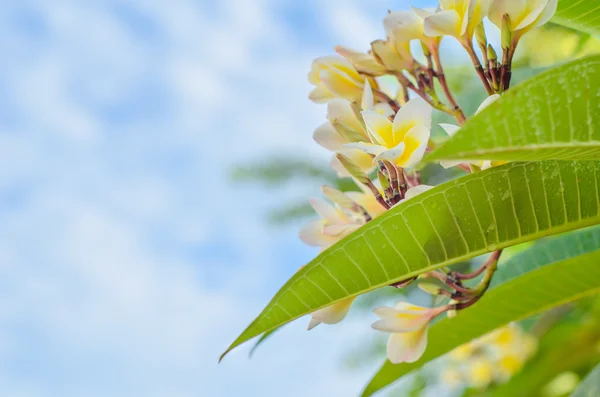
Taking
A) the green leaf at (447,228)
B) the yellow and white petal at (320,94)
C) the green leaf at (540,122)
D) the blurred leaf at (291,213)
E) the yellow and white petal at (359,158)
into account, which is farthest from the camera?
the blurred leaf at (291,213)

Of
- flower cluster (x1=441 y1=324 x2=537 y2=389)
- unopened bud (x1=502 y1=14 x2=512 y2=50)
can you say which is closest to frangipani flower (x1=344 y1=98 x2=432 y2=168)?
unopened bud (x1=502 y1=14 x2=512 y2=50)

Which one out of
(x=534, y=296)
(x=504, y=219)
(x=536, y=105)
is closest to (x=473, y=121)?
(x=536, y=105)

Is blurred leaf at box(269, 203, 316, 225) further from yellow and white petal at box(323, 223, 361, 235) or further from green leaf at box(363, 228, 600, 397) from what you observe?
yellow and white petal at box(323, 223, 361, 235)

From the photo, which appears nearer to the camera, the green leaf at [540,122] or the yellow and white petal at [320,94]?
the green leaf at [540,122]

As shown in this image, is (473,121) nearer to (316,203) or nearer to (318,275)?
(318,275)

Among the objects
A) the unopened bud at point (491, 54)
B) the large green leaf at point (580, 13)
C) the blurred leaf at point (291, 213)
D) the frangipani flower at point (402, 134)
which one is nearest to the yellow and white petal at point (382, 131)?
the frangipani flower at point (402, 134)

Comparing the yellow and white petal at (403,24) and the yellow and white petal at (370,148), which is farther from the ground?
the yellow and white petal at (403,24)

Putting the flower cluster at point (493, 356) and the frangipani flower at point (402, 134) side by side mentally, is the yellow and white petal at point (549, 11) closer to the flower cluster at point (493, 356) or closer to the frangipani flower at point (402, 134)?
the frangipani flower at point (402, 134)
